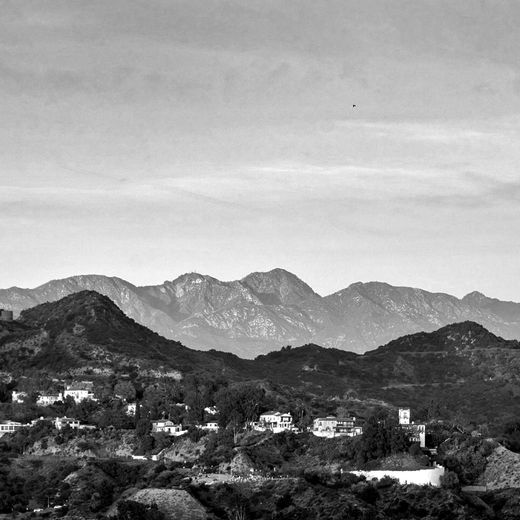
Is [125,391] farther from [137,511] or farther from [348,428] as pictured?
[137,511]

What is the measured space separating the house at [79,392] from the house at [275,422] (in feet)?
94.1

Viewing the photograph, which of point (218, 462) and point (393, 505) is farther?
point (218, 462)

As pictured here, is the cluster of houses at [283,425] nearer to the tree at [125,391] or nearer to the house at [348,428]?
the house at [348,428]

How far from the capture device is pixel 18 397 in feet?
584

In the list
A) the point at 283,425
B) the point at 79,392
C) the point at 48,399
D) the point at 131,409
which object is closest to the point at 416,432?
the point at 283,425

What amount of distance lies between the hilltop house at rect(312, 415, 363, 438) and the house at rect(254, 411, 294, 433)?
2.75m

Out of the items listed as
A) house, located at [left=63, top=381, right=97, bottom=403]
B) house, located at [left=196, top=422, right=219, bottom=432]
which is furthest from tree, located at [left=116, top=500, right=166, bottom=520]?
house, located at [left=63, top=381, right=97, bottom=403]

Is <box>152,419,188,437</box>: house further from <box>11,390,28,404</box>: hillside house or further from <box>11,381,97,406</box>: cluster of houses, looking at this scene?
<box>11,390,28,404</box>: hillside house

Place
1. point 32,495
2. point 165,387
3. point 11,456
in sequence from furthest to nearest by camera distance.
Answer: point 165,387 → point 11,456 → point 32,495

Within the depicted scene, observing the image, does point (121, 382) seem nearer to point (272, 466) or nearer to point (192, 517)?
point (272, 466)

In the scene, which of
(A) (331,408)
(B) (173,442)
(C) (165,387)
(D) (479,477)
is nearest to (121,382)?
(C) (165,387)

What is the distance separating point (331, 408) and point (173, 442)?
39217mm

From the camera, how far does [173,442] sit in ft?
478

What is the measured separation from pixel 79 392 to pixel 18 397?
8.17 m
